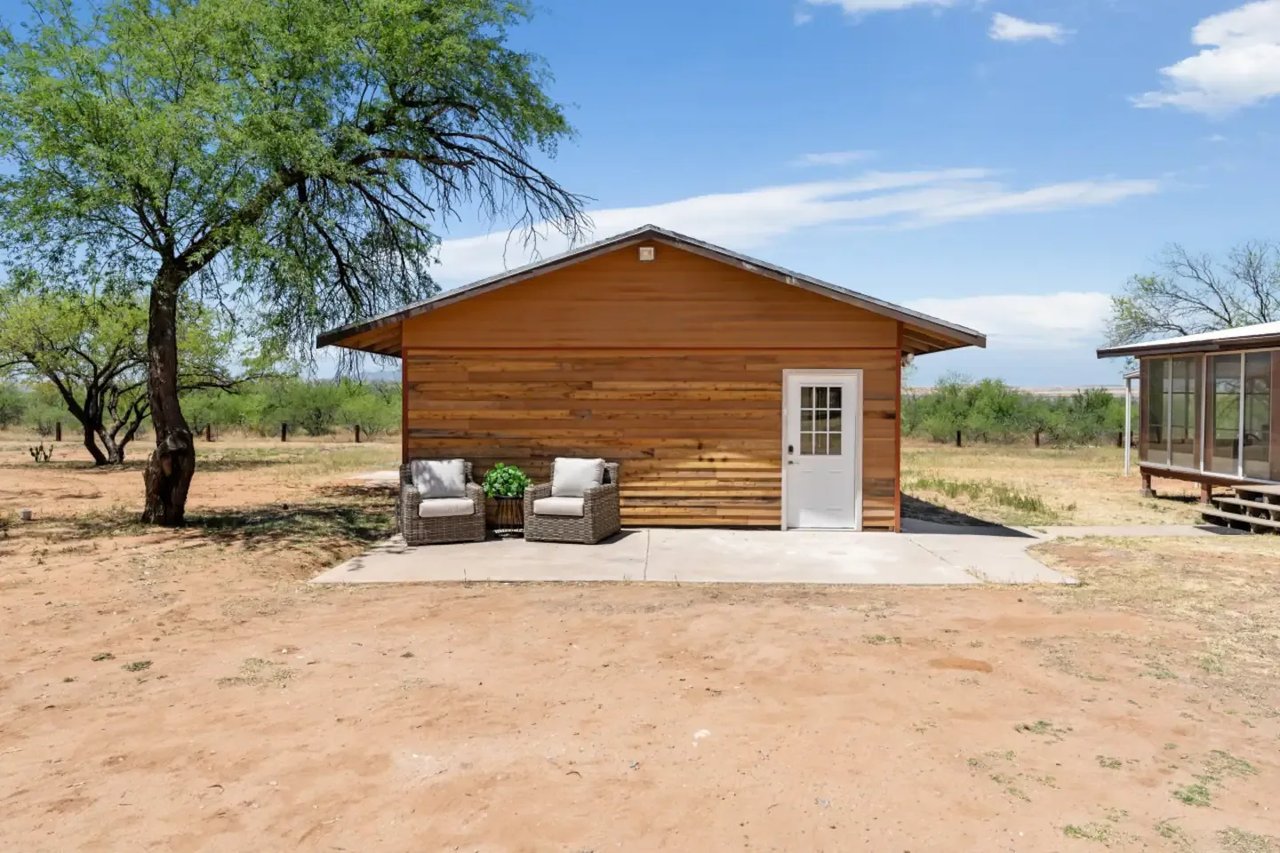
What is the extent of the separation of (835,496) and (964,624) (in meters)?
4.14

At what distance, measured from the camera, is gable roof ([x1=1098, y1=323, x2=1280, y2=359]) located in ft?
41.4

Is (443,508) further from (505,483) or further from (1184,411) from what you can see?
(1184,411)

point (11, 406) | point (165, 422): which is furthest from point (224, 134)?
point (11, 406)

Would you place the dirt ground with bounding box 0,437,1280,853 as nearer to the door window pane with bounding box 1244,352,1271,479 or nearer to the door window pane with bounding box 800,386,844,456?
the door window pane with bounding box 800,386,844,456

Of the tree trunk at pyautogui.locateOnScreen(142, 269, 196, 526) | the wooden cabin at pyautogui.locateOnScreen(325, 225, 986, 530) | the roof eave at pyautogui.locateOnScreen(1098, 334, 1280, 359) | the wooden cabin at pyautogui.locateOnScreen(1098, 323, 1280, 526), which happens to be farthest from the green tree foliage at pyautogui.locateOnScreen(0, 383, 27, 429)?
the wooden cabin at pyautogui.locateOnScreen(1098, 323, 1280, 526)

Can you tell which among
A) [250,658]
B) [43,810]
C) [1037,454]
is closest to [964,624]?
[250,658]

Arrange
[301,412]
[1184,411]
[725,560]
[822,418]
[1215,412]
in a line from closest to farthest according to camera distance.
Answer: [725,560], [822,418], [1215,412], [1184,411], [301,412]

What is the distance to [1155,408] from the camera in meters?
15.9

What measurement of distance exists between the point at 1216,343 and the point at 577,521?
10.8 metres

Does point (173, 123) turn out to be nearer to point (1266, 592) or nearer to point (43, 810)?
point (43, 810)

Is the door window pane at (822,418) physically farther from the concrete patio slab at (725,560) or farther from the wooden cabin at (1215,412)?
the wooden cabin at (1215,412)

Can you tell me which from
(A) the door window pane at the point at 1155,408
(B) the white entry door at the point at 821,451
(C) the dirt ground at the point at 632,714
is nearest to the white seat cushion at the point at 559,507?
(C) the dirt ground at the point at 632,714

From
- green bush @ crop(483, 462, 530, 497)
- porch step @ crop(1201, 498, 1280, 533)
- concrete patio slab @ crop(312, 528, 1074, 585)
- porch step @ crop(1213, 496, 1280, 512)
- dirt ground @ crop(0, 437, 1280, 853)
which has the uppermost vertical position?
green bush @ crop(483, 462, 530, 497)

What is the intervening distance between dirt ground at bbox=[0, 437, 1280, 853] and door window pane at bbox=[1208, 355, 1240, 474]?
6.61 metres
